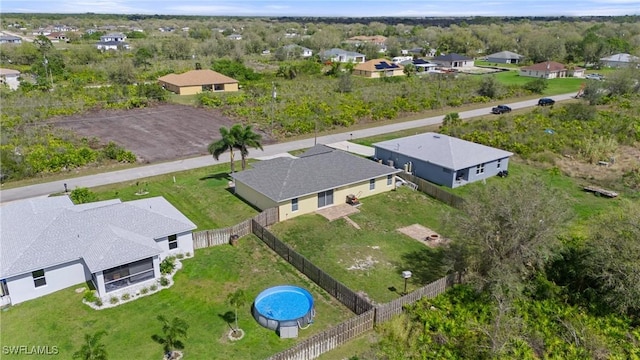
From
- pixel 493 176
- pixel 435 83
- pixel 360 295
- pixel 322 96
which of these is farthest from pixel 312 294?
pixel 435 83

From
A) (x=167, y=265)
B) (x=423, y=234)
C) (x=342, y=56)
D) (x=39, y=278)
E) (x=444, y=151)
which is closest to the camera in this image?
(x=39, y=278)

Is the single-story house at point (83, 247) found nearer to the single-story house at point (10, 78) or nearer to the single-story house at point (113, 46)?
Result: the single-story house at point (10, 78)

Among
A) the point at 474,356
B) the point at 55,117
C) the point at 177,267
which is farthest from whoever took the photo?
the point at 55,117

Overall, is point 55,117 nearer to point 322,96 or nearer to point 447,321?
point 322,96

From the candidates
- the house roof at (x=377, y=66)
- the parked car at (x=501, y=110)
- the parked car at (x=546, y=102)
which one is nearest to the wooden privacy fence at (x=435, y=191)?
the parked car at (x=501, y=110)

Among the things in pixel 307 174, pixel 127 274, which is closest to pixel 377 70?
pixel 307 174

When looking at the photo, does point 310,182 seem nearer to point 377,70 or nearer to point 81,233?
point 81,233
